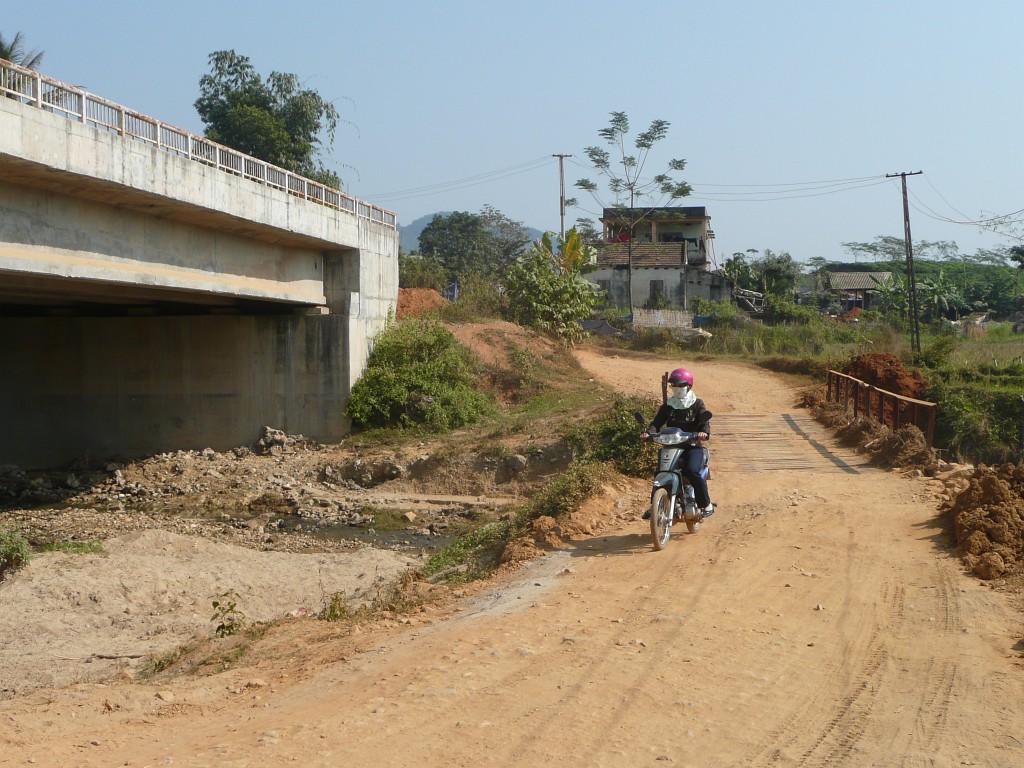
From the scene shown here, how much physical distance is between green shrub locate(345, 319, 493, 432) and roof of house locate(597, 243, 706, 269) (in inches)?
1155

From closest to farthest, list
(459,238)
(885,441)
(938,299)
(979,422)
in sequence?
1. (885,441)
2. (979,422)
3. (938,299)
4. (459,238)

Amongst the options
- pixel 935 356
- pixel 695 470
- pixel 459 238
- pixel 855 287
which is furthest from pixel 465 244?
pixel 695 470

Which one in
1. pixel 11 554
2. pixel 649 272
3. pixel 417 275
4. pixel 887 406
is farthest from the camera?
pixel 649 272

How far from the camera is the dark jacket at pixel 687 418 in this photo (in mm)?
10227

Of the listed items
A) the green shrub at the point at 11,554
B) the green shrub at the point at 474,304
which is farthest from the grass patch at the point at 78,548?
the green shrub at the point at 474,304

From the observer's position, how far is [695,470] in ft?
33.5

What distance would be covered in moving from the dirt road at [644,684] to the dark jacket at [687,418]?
1273mm

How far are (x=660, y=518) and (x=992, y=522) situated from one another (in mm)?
3044

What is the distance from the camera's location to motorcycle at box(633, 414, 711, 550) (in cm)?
970

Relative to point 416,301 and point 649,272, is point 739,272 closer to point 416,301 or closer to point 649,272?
point 649,272

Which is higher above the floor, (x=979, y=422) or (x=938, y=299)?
(x=938, y=299)

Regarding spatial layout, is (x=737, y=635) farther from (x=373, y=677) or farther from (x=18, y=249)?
(x=18, y=249)

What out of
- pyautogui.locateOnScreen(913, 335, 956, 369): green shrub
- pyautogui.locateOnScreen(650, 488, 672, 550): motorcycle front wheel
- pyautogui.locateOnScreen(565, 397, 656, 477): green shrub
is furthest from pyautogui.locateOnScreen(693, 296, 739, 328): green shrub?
pyautogui.locateOnScreen(650, 488, 672, 550): motorcycle front wheel

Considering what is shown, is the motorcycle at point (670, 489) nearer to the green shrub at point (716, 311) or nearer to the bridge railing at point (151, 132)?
the bridge railing at point (151, 132)
